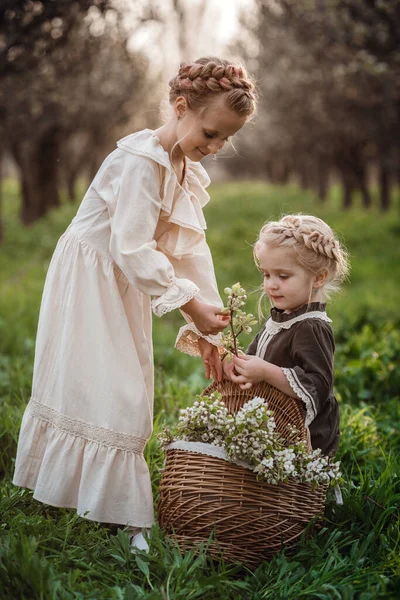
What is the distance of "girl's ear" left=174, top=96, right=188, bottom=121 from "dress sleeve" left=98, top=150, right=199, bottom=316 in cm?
24

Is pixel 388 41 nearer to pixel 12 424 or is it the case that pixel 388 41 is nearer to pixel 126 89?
pixel 12 424

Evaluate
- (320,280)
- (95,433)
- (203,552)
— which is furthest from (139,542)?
(320,280)

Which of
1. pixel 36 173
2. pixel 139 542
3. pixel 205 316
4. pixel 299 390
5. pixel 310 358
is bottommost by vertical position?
pixel 139 542

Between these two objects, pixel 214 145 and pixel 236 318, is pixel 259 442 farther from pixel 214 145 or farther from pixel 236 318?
pixel 214 145

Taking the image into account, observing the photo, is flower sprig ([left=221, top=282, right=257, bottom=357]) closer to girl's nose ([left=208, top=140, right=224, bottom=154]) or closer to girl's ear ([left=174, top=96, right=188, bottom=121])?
girl's nose ([left=208, top=140, right=224, bottom=154])

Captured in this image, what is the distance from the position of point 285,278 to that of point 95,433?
3.37ft

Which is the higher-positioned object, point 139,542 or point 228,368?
point 228,368

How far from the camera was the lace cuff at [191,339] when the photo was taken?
301 centimetres

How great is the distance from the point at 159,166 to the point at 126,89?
16757 millimetres

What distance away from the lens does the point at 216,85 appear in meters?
2.76

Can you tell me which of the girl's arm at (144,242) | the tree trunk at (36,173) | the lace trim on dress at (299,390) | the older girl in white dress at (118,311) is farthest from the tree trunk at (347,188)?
the lace trim on dress at (299,390)

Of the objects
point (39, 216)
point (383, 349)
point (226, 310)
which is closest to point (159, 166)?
point (226, 310)

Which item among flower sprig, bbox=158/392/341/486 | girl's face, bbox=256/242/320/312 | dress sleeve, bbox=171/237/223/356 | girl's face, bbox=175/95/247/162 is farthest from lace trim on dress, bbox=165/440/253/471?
girl's face, bbox=175/95/247/162

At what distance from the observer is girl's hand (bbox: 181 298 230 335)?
278 cm
